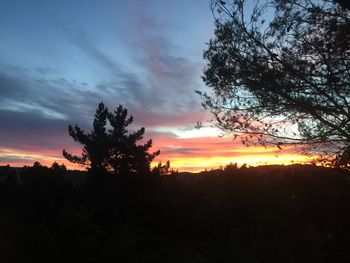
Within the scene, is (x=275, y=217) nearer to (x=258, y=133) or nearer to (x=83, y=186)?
(x=258, y=133)

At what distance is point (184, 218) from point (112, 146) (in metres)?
9.71

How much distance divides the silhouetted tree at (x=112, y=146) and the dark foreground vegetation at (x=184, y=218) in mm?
2064

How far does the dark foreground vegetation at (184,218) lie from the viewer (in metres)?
9.01

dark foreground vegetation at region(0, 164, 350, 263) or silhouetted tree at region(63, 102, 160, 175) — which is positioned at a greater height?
silhouetted tree at region(63, 102, 160, 175)

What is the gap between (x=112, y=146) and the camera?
26719mm

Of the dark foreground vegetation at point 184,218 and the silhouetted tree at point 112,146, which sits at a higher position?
the silhouetted tree at point 112,146

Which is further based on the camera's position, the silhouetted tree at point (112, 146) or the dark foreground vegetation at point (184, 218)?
the silhouetted tree at point (112, 146)

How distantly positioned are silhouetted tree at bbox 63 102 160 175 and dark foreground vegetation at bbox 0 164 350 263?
2.06 m

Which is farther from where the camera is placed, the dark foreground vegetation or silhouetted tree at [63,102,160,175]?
silhouetted tree at [63,102,160,175]

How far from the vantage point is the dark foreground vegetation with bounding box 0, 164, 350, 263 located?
9008 millimetres

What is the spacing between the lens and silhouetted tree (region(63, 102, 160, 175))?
25.4 meters

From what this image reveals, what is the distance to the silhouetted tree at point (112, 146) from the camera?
25422 millimetres

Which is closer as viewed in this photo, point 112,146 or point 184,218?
point 184,218

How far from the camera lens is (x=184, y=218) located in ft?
59.3
